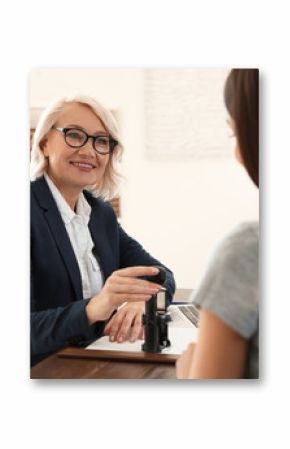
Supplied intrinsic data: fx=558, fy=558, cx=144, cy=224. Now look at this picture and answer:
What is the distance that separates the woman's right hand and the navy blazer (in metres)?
0.03

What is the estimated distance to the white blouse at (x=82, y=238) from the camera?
1636 millimetres

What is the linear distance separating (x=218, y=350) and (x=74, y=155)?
2.52 feet

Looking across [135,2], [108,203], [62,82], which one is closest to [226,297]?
[108,203]

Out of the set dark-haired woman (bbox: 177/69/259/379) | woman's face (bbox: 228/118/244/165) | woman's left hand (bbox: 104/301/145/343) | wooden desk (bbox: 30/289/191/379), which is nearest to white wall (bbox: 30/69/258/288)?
woman's face (bbox: 228/118/244/165)

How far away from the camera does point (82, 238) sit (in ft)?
5.46

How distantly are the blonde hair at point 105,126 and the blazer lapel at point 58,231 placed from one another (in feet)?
0.14

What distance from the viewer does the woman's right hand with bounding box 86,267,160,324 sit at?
5.17 ft

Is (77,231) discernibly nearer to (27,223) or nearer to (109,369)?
(27,223)

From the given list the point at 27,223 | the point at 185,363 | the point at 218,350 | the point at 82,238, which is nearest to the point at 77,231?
the point at 82,238

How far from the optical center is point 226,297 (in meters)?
1.10

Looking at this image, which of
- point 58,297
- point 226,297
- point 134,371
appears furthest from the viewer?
point 58,297

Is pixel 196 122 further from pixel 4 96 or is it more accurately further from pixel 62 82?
pixel 4 96

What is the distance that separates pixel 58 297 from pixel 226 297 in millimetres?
663

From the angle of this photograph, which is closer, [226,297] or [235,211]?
[226,297]
